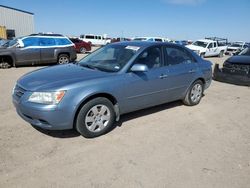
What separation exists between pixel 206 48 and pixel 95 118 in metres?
19.4

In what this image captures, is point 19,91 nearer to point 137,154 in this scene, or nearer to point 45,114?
point 45,114

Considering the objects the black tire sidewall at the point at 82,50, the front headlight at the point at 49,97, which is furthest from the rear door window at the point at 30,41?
the black tire sidewall at the point at 82,50

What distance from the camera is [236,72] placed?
937cm

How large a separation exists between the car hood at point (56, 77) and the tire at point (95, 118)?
0.45 metres

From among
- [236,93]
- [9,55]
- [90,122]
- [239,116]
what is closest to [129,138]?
[90,122]

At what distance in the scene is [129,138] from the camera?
→ 434 cm

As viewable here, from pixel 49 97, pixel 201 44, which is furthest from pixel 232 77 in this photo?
pixel 201 44

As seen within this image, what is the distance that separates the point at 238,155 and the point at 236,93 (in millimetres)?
4727

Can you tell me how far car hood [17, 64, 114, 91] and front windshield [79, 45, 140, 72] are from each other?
0.82 ft

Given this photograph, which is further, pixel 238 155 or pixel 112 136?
pixel 112 136

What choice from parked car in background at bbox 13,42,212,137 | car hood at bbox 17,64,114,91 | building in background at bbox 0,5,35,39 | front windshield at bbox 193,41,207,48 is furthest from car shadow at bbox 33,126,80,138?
building in background at bbox 0,5,35,39

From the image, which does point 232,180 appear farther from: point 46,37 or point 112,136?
point 46,37

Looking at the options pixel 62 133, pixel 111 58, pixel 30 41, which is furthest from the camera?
pixel 30 41

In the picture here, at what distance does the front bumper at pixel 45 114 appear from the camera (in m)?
3.79
